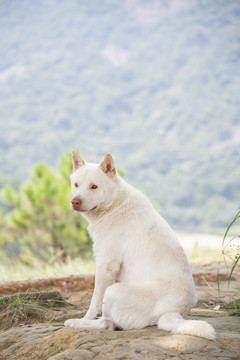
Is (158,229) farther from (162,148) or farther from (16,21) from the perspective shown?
(16,21)

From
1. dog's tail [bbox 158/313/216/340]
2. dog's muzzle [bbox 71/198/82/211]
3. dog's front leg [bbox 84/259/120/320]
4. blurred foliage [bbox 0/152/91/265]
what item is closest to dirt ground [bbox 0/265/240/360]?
dog's tail [bbox 158/313/216/340]

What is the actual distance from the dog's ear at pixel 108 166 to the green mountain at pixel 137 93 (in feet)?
127

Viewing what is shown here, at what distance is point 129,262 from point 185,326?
0.72 metres

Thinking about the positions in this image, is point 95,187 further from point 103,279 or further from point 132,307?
point 132,307

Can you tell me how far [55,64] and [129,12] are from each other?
88.8ft

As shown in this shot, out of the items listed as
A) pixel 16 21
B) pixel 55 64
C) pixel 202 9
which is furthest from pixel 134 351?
pixel 16 21

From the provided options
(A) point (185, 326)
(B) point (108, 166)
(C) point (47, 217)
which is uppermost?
(B) point (108, 166)

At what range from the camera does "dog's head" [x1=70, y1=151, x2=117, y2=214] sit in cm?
322

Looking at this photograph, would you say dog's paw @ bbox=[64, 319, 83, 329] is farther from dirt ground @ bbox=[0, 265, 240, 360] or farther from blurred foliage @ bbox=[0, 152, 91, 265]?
blurred foliage @ bbox=[0, 152, 91, 265]

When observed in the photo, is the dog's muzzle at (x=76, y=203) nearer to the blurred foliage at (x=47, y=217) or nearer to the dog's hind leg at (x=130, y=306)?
the dog's hind leg at (x=130, y=306)

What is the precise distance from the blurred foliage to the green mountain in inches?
1226

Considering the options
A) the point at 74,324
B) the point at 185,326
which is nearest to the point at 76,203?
the point at 74,324

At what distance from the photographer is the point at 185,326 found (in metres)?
2.48

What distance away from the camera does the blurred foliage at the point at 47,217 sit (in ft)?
37.3
